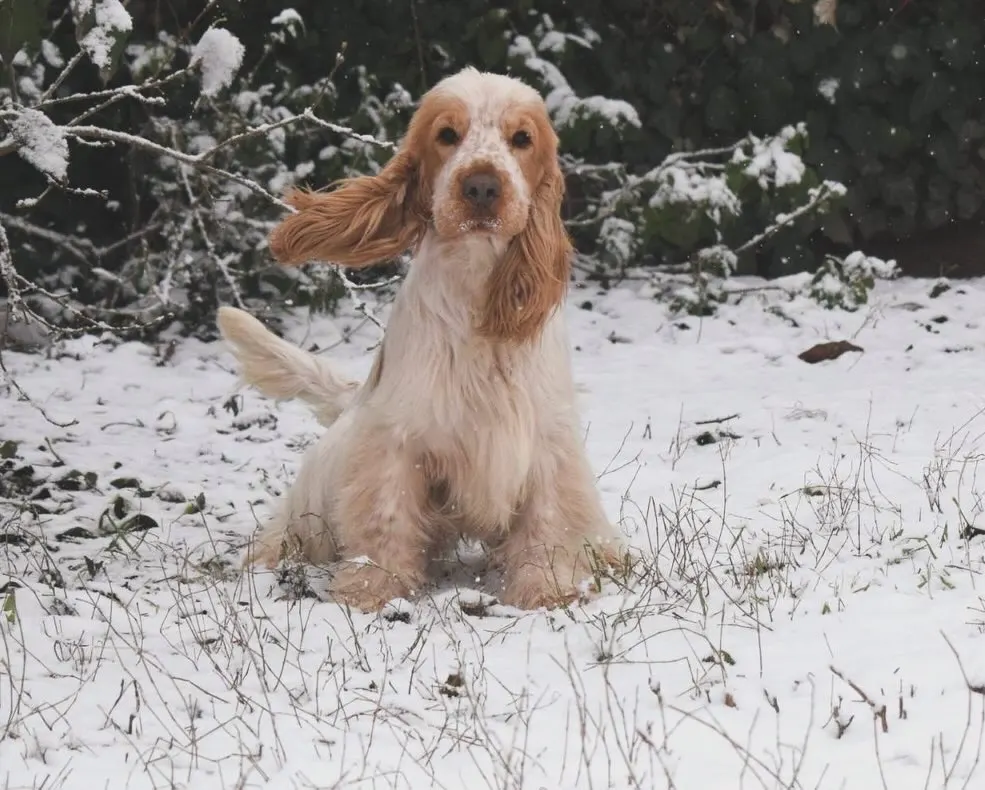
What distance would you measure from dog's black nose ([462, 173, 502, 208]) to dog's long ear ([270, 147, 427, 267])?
0.35 metres

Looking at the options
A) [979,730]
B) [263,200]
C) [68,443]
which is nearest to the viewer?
[979,730]

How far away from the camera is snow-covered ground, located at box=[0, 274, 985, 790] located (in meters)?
2.59

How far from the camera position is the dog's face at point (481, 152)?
3623 millimetres

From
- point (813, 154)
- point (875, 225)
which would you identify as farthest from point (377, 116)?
point (875, 225)

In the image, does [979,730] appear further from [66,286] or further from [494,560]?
[66,286]

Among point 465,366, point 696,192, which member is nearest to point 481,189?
point 465,366

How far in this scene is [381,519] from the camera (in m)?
3.91

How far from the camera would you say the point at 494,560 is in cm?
408

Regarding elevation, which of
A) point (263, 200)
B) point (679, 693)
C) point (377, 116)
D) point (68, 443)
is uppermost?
point (377, 116)

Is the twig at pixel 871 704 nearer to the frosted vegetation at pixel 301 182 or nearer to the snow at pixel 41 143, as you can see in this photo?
the snow at pixel 41 143

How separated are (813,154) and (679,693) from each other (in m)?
5.45

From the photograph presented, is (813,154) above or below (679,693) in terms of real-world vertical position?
above

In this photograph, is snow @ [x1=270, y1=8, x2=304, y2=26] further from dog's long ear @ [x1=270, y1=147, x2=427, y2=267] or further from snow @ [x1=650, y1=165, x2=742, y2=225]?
dog's long ear @ [x1=270, y1=147, x2=427, y2=267]

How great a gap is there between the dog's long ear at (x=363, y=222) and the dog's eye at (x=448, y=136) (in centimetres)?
20
